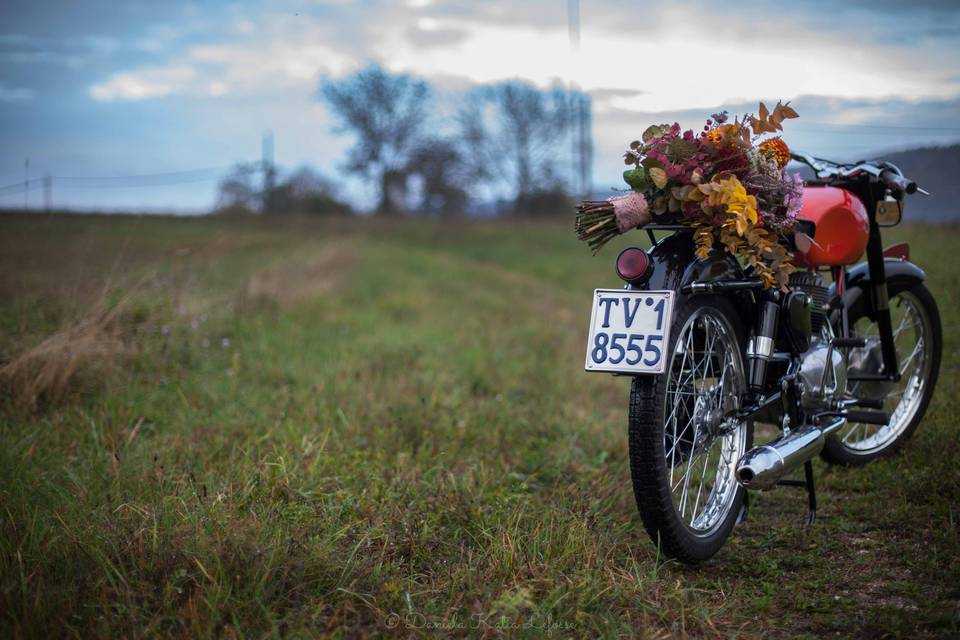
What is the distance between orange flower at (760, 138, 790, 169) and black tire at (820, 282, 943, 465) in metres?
1.20

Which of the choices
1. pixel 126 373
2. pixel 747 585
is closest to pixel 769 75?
pixel 747 585

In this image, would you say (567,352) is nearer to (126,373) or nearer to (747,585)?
(126,373)

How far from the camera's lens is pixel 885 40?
477 centimetres

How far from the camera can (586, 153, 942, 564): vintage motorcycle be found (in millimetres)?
2539

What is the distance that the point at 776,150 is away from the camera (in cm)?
294

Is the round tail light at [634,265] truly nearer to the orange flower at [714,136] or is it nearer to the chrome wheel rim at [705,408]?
the chrome wheel rim at [705,408]

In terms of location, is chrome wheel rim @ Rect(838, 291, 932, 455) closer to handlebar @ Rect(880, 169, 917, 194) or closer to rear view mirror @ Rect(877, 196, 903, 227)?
rear view mirror @ Rect(877, 196, 903, 227)

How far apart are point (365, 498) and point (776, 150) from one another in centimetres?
211

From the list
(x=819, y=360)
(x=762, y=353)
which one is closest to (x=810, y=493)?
(x=819, y=360)

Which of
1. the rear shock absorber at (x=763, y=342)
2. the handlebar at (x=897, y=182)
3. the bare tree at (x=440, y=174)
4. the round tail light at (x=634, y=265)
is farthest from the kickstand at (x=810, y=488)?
the bare tree at (x=440, y=174)

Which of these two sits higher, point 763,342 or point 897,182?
point 897,182

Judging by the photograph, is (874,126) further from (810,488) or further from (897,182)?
(810,488)

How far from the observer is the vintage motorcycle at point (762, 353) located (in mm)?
2539

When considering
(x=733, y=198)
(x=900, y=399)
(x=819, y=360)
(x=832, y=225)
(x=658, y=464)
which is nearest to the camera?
(x=658, y=464)
